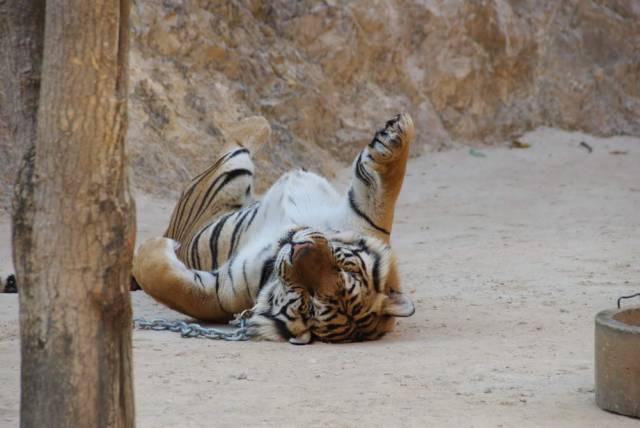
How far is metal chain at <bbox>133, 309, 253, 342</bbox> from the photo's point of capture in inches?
203

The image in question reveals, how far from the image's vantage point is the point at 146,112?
10.1 metres

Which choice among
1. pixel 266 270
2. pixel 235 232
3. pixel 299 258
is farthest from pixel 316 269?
pixel 235 232

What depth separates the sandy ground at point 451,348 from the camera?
142 inches

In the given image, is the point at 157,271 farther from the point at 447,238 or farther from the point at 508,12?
the point at 508,12

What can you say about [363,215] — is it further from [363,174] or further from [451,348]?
[451,348]

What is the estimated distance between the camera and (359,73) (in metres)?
11.7

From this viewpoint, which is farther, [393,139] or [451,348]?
[393,139]

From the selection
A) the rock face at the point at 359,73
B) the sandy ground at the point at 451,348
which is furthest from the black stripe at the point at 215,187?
the rock face at the point at 359,73

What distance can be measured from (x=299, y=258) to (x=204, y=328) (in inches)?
31.6

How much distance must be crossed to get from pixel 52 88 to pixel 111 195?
→ 27 cm

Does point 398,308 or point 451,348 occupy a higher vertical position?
point 398,308

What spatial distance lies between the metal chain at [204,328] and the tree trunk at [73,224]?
2639 mm

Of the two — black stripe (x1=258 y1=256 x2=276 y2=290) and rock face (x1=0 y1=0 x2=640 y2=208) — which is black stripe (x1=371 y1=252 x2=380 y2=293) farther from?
rock face (x1=0 y1=0 x2=640 y2=208)

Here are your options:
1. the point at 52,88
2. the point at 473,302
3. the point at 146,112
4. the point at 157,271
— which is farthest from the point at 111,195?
the point at 146,112
